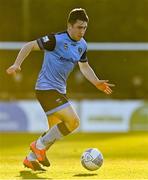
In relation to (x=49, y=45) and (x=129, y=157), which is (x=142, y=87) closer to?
(x=129, y=157)

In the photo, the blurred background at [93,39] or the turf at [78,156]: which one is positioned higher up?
the turf at [78,156]

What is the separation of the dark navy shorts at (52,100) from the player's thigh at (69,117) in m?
0.06

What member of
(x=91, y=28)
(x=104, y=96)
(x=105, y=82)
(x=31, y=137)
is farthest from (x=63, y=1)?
(x=105, y=82)

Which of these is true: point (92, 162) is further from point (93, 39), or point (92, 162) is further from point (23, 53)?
point (93, 39)

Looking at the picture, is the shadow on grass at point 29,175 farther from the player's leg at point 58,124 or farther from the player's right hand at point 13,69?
the player's right hand at point 13,69

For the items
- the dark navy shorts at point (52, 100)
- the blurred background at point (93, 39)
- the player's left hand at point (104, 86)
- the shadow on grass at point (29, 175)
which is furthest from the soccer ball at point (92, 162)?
the blurred background at point (93, 39)

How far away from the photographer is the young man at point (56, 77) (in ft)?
31.2

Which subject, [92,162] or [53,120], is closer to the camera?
[92,162]

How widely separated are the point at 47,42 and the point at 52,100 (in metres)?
0.75

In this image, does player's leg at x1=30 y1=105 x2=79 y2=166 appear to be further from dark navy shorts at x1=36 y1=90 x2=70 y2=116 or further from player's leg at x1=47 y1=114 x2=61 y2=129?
player's leg at x1=47 y1=114 x2=61 y2=129

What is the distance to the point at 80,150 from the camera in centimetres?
1388

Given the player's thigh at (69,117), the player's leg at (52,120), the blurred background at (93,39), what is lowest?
the blurred background at (93,39)

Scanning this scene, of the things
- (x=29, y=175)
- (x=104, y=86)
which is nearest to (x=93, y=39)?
(x=104, y=86)

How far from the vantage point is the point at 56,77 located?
969 cm
